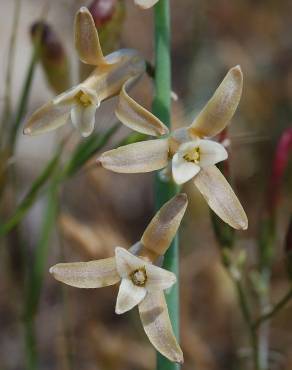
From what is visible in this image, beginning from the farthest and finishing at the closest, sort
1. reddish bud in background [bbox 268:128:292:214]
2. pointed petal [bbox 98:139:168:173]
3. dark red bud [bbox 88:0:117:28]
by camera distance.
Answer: reddish bud in background [bbox 268:128:292:214] → dark red bud [bbox 88:0:117:28] → pointed petal [bbox 98:139:168:173]

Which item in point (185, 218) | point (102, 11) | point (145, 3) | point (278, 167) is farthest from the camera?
point (185, 218)

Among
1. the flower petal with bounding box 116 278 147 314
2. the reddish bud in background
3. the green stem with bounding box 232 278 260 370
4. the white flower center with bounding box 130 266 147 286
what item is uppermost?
the white flower center with bounding box 130 266 147 286

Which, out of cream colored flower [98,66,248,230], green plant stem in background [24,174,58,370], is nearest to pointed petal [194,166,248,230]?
cream colored flower [98,66,248,230]

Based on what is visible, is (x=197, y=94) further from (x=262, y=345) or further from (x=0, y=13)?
(x=0, y=13)

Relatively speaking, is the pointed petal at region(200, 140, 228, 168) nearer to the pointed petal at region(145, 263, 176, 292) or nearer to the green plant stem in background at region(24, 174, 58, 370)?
the pointed petal at region(145, 263, 176, 292)

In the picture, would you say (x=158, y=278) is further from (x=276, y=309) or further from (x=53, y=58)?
(x=53, y=58)

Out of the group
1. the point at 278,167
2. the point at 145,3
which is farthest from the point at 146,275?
the point at 278,167
